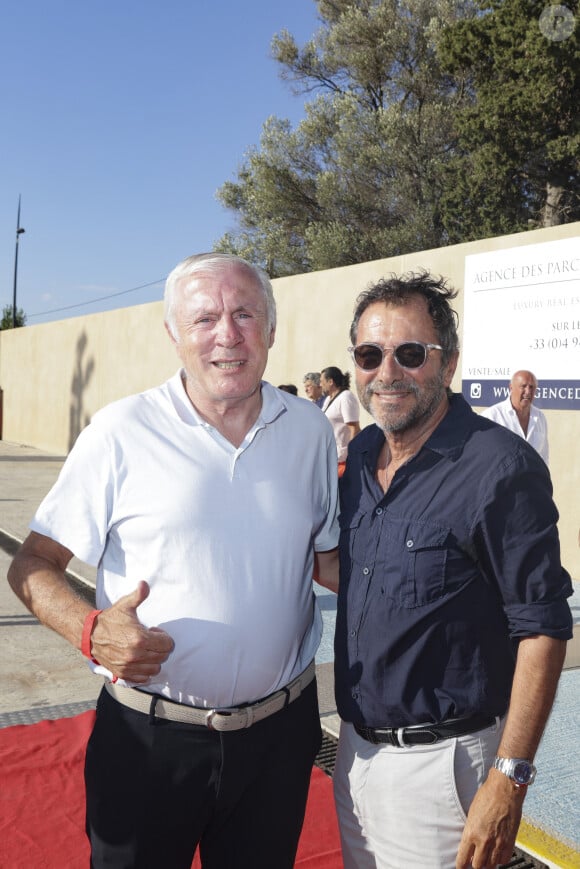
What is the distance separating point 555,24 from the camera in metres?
17.3

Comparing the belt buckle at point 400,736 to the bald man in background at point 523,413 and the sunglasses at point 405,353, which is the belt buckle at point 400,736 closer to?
the sunglasses at point 405,353

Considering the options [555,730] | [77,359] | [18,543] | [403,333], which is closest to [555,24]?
[77,359]

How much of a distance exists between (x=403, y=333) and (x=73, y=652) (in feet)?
13.3

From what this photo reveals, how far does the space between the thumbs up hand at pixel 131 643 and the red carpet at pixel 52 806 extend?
1.66m

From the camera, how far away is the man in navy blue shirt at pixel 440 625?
1798mm

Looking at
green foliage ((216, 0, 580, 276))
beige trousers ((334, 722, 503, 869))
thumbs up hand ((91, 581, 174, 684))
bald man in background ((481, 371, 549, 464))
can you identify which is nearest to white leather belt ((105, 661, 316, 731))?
thumbs up hand ((91, 581, 174, 684))

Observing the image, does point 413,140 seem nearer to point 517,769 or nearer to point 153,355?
point 153,355

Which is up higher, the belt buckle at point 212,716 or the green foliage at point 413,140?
the green foliage at point 413,140

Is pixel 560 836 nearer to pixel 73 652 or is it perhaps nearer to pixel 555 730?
pixel 555 730

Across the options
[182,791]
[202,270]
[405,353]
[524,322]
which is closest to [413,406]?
[405,353]

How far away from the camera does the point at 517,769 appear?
1.79 m

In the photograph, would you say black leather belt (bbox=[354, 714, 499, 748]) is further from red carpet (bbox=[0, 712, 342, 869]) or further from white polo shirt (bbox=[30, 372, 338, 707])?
red carpet (bbox=[0, 712, 342, 869])

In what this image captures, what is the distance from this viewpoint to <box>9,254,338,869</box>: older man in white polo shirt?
1.93m

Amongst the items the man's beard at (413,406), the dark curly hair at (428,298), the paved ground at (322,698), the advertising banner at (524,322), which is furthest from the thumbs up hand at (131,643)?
the advertising banner at (524,322)
